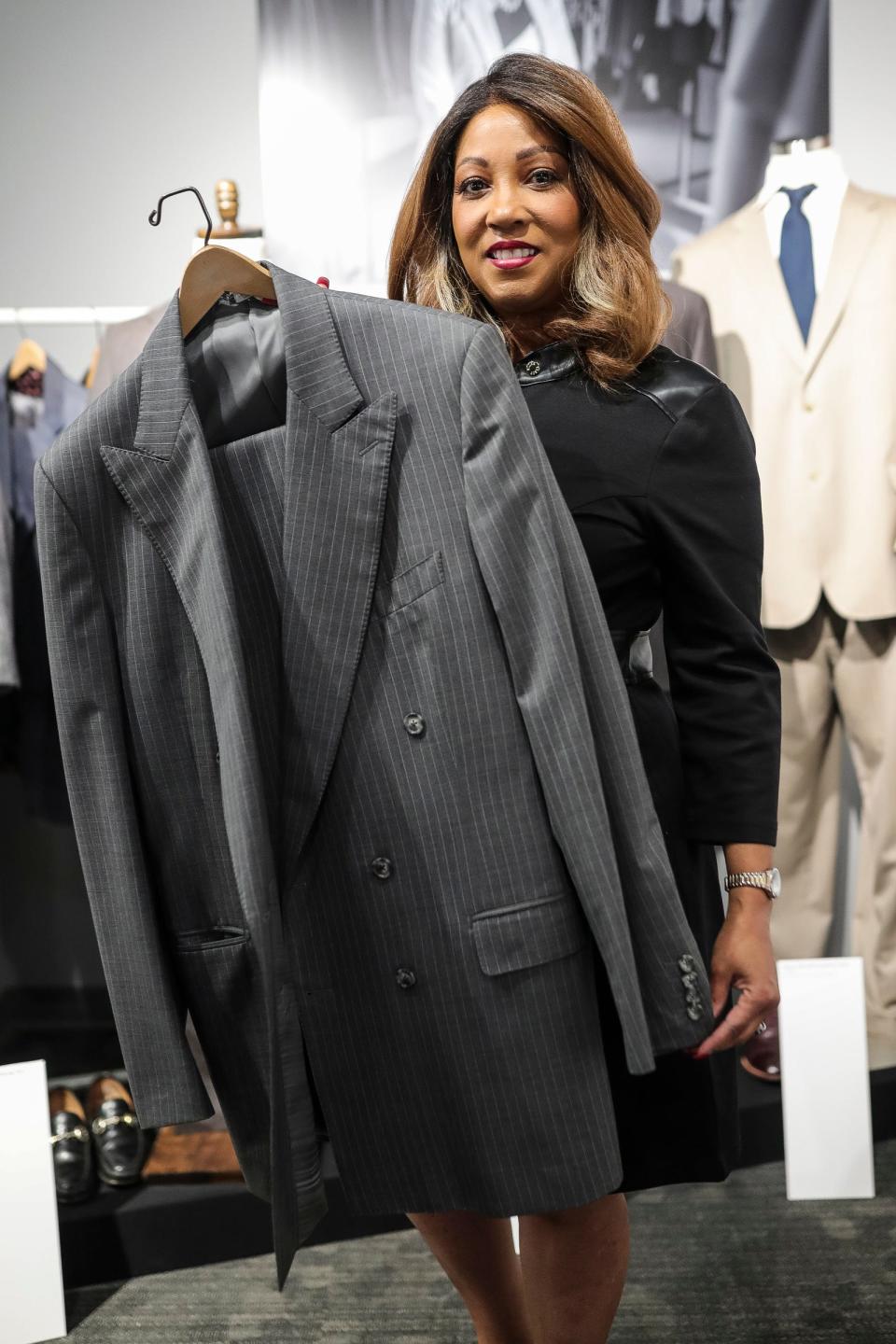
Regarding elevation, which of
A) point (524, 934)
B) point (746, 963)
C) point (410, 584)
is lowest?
point (746, 963)

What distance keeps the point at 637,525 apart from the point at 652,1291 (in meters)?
1.43

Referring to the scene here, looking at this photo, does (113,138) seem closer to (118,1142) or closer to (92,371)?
(92,371)

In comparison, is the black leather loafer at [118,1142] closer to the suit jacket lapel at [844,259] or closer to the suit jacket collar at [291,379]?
the suit jacket collar at [291,379]

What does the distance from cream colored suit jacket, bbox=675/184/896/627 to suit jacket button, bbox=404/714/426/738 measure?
1.51m

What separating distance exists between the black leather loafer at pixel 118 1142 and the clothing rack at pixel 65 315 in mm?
1480

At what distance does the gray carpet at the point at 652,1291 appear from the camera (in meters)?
1.90

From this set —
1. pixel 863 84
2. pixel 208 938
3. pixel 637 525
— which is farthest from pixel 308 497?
pixel 863 84

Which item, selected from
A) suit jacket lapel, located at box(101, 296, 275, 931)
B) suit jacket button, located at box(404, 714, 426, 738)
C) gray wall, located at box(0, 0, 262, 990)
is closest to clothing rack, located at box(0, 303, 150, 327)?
gray wall, located at box(0, 0, 262, 990)

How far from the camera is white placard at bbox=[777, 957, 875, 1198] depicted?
2.21 metres

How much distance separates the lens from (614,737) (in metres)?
1.13

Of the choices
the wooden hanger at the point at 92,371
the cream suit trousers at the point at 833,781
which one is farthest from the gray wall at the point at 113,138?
the cream suit trousers at the point at 833,781

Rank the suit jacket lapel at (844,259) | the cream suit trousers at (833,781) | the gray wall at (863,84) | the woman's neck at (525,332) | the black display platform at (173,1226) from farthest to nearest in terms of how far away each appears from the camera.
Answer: the gray wall at (863,84)
the cream suit trousers at (833,781)
the suit jacket lapel at (844,259)
the black display platform at (173,1226)
the woman's neck at (525,332)

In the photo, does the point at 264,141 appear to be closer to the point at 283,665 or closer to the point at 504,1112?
the point at 283,665

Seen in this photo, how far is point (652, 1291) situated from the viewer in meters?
2.00
